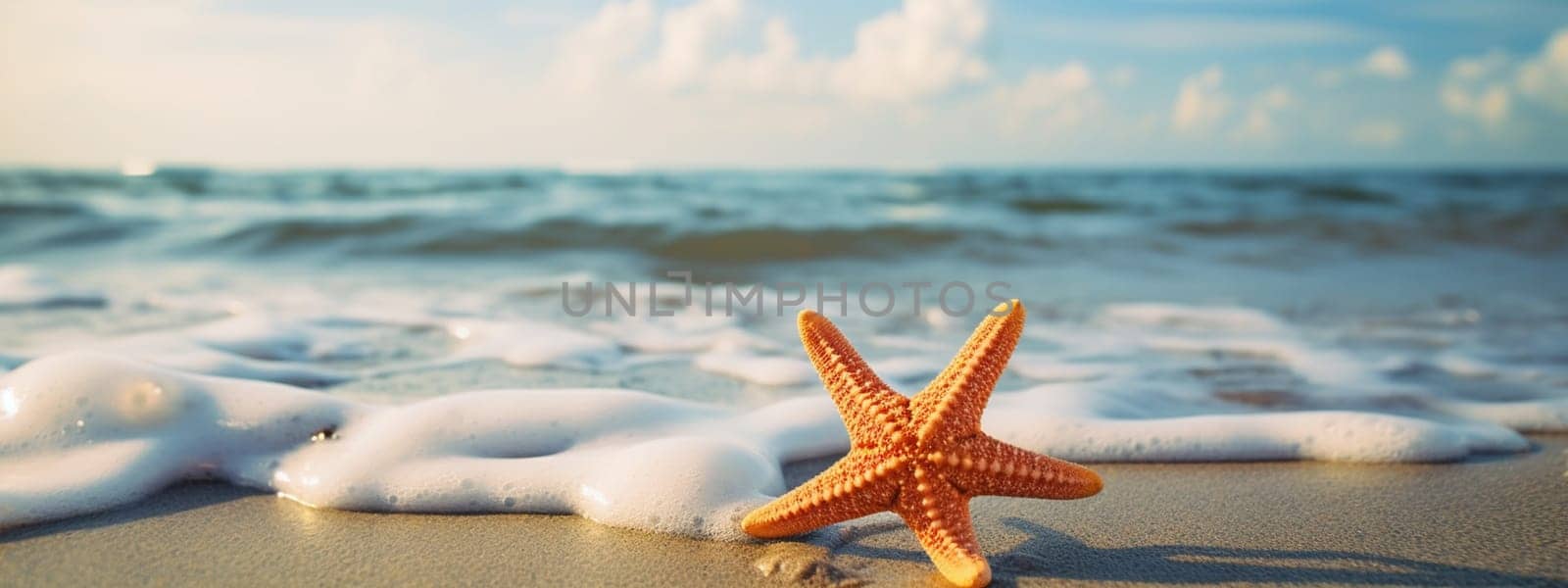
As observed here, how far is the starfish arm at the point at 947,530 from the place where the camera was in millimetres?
2057

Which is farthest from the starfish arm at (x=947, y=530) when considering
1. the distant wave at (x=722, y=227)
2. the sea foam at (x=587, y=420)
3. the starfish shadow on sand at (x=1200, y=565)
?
the distant wave at (x=722, y=227)

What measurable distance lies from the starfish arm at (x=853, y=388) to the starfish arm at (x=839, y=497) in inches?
2.3

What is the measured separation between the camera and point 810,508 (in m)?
2.13

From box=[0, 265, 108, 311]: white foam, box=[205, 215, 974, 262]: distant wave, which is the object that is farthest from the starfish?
box=[205, 215, 974, 262]: distant wave

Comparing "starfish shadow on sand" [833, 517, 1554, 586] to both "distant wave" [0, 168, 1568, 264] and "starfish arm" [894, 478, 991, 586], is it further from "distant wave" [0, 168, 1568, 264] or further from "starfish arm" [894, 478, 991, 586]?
"distant wave" [0, 168, 1568, 264]

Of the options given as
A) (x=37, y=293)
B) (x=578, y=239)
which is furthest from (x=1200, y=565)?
(x=578, y=239)

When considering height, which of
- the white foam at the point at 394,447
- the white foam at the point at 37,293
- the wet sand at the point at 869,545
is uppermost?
the white foam at the point at 37,293

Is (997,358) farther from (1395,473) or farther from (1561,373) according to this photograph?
(1561,373)

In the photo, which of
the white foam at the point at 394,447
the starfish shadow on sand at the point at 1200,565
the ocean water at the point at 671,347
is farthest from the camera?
the ocean water at the point at 671,347

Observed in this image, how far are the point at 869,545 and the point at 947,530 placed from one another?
1.24 ft

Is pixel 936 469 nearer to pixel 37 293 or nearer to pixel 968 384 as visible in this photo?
pixel 968 384

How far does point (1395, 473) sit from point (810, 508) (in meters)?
2.13

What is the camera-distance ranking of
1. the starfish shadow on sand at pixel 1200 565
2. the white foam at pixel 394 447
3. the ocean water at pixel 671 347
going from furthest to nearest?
the ocean water at pixel 671 347 < the white foam at pixel 394 447 < the starfish shadow on sand at pixel 1200 565

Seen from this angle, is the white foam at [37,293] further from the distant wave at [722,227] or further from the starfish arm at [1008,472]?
the starfish arm at [1008,472]
